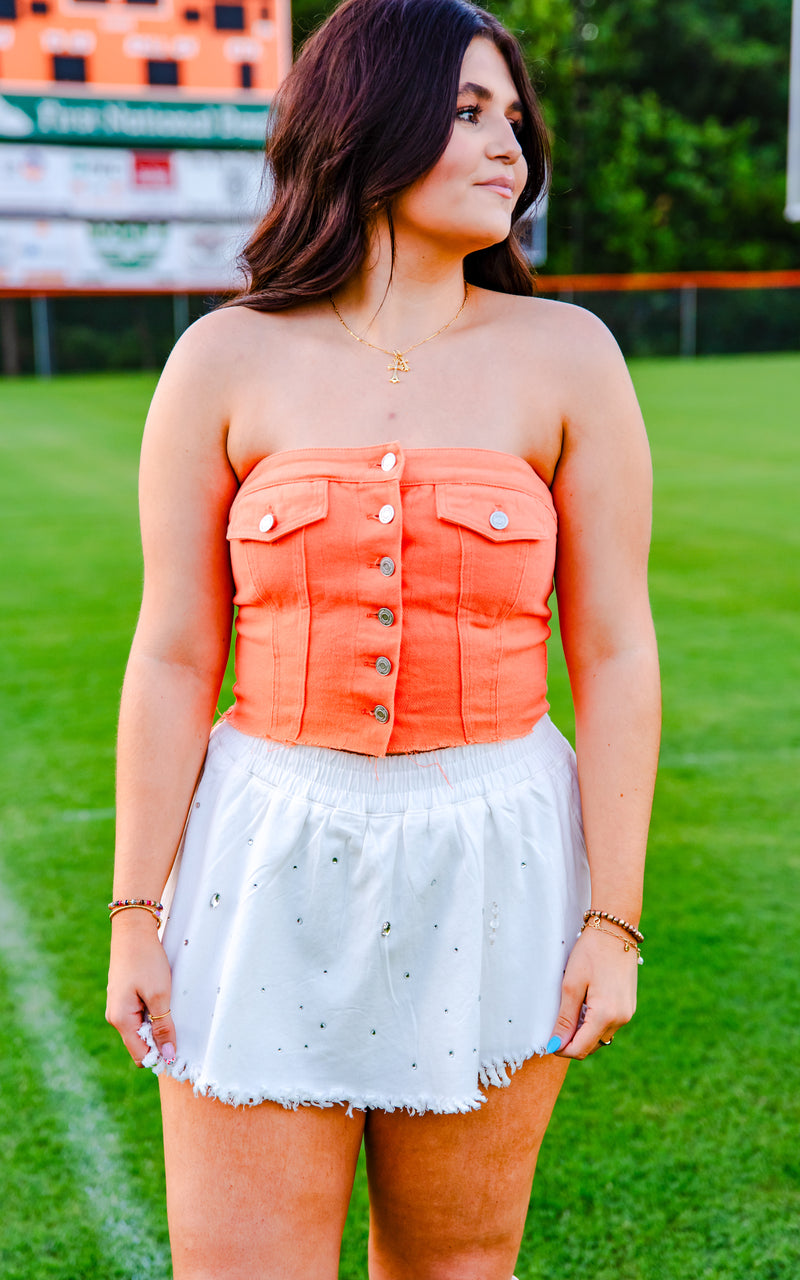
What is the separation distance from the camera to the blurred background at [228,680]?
2.55m

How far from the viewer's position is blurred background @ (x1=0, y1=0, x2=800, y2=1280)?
2.55m

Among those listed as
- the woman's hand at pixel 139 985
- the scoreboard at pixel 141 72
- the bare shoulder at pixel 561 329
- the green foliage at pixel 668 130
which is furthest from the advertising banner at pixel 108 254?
the woman's hand at pixel 139 985

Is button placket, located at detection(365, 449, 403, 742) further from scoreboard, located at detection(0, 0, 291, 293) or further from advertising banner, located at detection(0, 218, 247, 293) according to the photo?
advertising banner, located at detection(0, 218, 247, 293)

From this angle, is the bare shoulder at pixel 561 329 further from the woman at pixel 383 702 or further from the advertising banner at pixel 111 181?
the advertising banner at pixel 111 181

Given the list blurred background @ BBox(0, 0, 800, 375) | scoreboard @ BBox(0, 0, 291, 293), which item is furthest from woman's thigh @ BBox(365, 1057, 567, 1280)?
scoreboard @ BBox(0, 0, 291, 293)

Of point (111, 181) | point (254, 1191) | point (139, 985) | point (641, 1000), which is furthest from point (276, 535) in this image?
point (111, 181)

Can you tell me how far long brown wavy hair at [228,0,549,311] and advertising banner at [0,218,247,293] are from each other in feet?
55.0

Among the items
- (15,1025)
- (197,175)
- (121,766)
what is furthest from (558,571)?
(197,175)

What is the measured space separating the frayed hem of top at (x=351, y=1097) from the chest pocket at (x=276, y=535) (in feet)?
1.66

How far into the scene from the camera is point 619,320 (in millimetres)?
23438

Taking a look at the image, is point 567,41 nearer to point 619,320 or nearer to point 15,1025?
point 619,320

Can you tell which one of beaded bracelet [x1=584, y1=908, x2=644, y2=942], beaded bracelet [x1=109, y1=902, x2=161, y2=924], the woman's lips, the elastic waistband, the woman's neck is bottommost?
beaded bracelet [x1=584, y1=908, x2=644, y2=942]

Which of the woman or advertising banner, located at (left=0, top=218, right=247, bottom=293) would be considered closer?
the woman

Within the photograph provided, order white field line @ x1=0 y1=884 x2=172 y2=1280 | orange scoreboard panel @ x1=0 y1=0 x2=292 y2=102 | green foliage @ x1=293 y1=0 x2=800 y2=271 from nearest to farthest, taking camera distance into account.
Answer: white field line @ x1=0 y1=884 x2=172 y2=1280 → orange scoreboard panel @ x1=0 y1=0 x2=292 y2=102 → green foliage @ x1=293 y1=0 x2=800 y2=271
